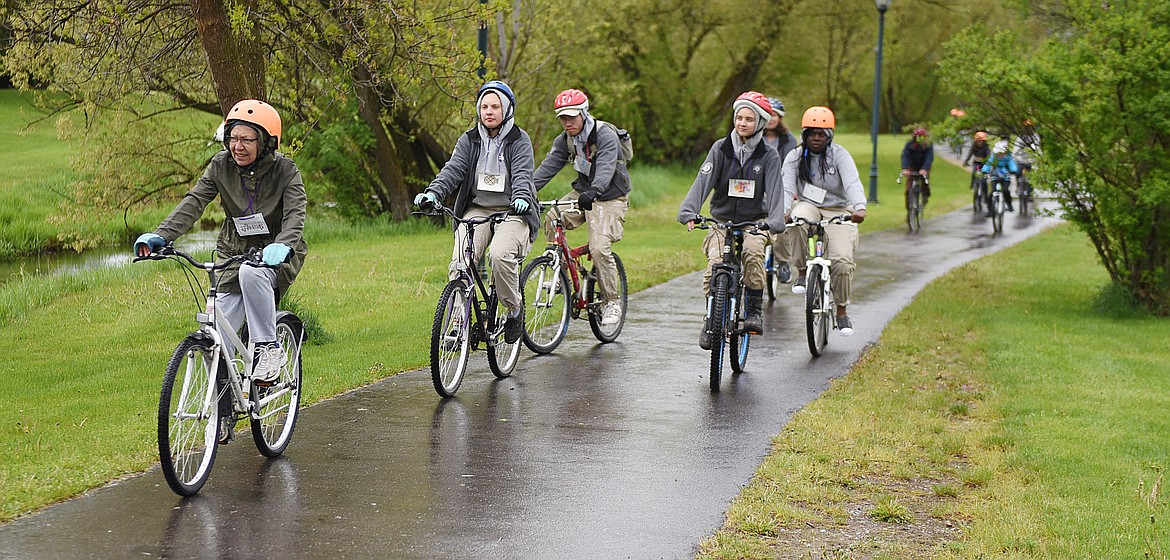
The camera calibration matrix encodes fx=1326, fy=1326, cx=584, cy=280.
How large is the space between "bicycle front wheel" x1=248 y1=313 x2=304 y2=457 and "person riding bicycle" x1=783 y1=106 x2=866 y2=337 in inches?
190

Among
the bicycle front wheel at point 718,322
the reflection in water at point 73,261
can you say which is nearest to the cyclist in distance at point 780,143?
the bicycle front wheel at point 718,322

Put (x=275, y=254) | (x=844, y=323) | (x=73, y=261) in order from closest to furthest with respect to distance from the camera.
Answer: (x=275, y=254) → (x=844, y=323) → (x=73, y=261)

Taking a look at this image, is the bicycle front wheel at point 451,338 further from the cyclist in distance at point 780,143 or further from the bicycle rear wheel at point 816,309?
the cyclist in distance at point 780,143

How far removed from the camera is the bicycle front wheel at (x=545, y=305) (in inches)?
381

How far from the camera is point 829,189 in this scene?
35.6ft

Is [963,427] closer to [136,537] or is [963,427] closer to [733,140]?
[733,140]

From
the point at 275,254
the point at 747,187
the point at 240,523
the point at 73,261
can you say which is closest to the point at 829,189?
the point at 747,187

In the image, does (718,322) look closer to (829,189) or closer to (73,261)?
(829,189)

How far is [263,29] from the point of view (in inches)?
429

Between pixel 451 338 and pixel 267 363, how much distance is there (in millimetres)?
1902

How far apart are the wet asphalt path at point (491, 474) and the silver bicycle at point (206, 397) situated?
150 mm

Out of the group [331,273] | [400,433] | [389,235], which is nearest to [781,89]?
[389,235]

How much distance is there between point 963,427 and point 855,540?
8.71 feet

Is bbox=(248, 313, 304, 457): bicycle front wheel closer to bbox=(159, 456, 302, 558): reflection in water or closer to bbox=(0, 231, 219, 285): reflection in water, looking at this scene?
bbox=(159, 456, 302, 558): reflection in water
